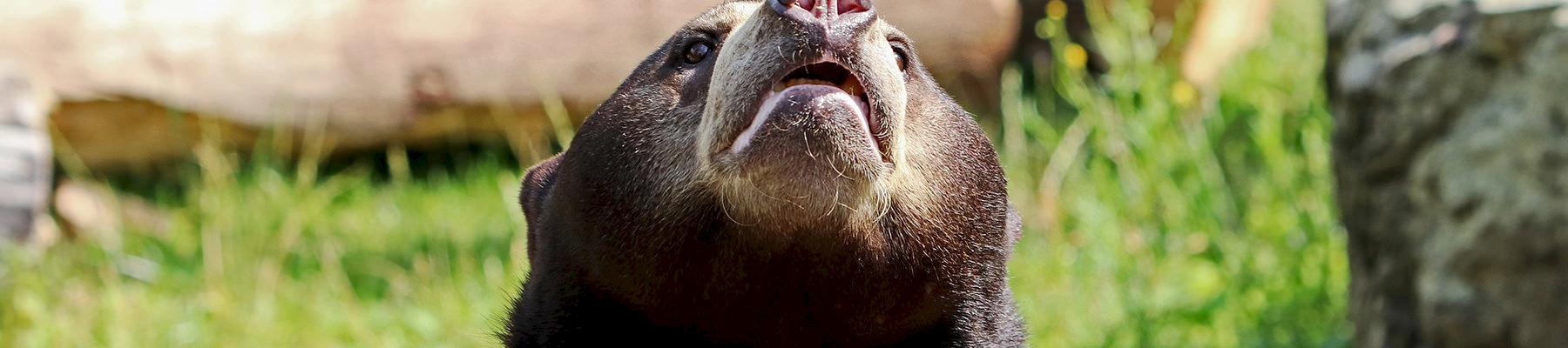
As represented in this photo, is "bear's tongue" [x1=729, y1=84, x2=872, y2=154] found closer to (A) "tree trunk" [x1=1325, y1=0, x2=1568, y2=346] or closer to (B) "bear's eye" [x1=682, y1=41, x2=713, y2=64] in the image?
(B) "bear's eye" [x1=682, y1=41, x2=713, y2=64]

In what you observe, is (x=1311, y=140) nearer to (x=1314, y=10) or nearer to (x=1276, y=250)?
(x=1276, y=250)

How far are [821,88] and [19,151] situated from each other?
4.00 meters

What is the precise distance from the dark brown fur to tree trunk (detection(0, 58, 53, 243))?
131 inches

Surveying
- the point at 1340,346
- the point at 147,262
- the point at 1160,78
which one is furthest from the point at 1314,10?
the point at 147,262

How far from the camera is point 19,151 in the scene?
5570 millimetres

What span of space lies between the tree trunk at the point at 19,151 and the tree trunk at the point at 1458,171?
4.12 meters

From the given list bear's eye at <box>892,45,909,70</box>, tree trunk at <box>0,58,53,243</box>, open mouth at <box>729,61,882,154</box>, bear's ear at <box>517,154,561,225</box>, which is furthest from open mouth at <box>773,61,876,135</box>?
tree trunk at <box>0,58,53,243</box>

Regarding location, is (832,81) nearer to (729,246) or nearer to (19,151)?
(729,246)

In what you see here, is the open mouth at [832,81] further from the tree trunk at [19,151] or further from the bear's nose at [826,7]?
the tree trunk at [19,151]

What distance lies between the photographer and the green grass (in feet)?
17.0

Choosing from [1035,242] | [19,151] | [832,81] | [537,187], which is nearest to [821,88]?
[832,81]

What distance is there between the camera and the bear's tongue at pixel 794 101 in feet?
8.16

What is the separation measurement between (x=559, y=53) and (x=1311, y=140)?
268 cm

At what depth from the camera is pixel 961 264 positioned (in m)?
2.85
